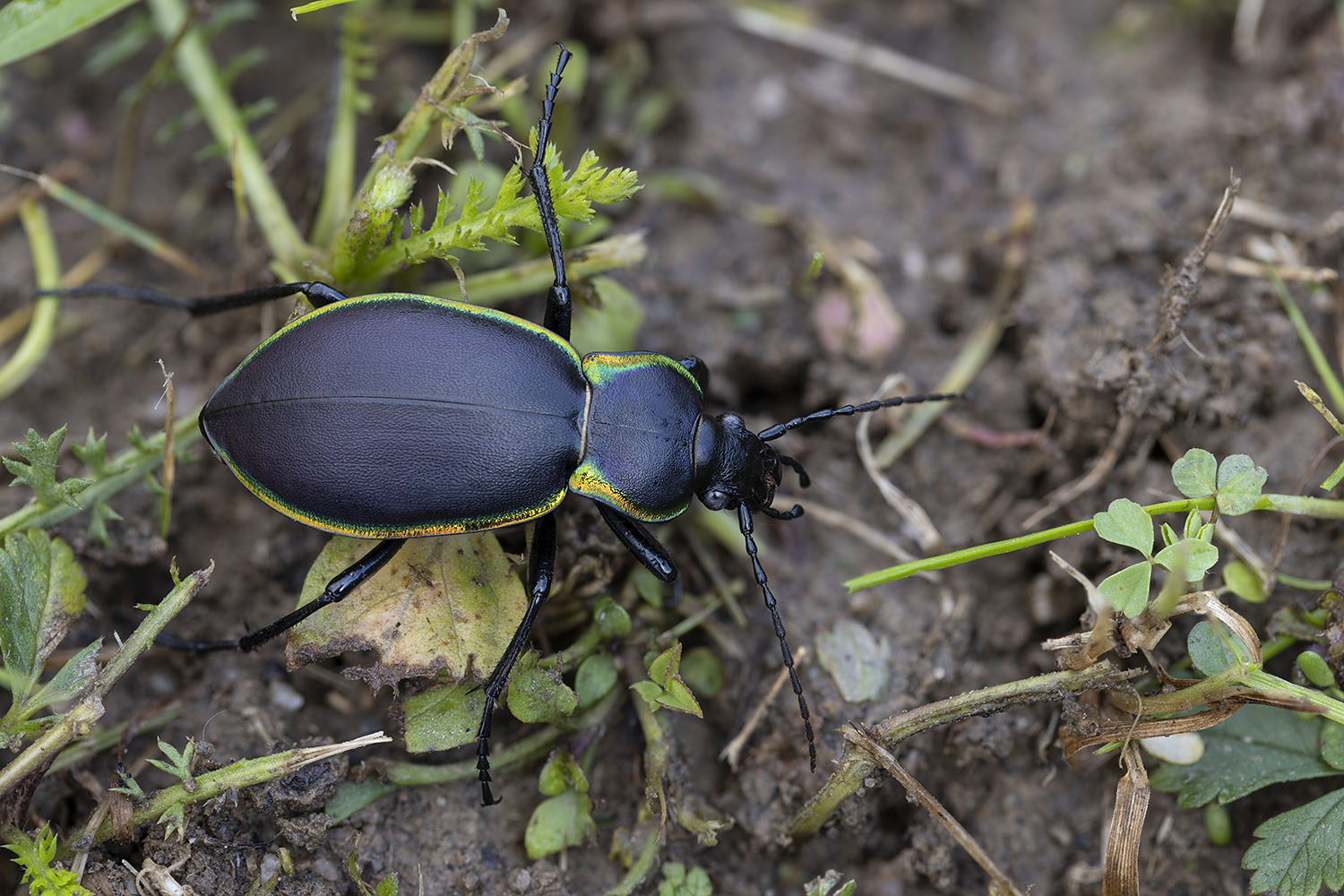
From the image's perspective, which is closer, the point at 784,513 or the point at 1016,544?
the point at 1016,544

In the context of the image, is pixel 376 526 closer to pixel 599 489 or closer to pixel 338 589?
pixel 338 589

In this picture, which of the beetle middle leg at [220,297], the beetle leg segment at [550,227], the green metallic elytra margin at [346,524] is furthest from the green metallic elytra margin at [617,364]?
the beetle middle leg at [220,297]

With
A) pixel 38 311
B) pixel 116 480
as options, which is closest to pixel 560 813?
pixel 116 480

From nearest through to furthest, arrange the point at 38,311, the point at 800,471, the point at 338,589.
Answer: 1. the point at 338,589
2. the point at 800,471
3. the point at 38,311

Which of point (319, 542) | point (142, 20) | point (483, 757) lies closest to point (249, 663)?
point (319, 542)

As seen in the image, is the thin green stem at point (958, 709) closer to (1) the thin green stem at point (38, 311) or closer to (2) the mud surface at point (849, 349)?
(2) the mud surface at point (849, 349)

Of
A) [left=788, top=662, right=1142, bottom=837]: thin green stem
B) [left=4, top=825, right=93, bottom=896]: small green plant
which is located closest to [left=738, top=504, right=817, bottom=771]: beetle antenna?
[left=788, top=662, right=1142, bottom=837]: thin green stem

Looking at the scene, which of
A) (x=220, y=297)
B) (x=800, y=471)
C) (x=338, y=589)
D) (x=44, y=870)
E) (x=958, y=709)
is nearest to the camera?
(x=44, y=870)

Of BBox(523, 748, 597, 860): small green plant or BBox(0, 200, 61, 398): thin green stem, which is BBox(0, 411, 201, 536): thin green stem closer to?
BBox(0, 200, 61, 398): thin green stem
